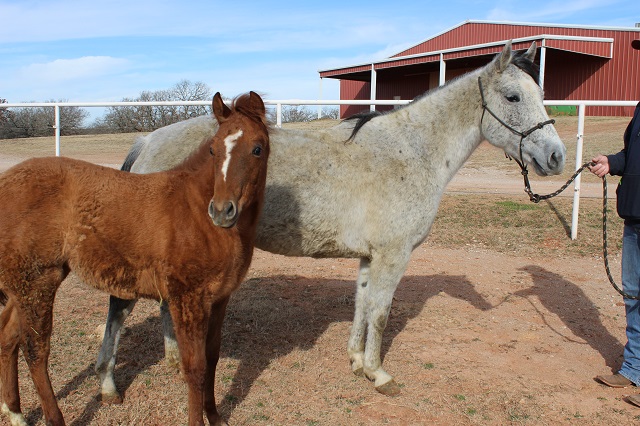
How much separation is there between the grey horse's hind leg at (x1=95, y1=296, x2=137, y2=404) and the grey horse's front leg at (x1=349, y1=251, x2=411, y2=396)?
1803 mm

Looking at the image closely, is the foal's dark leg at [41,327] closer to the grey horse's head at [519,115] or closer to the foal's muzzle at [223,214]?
the foal's muzzle at [223,214]

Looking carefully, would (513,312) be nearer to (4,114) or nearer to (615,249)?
(615,249)

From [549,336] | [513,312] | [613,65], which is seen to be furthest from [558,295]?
[613,65]

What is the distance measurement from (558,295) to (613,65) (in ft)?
66.8

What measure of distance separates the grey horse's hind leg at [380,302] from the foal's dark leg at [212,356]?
125 centimetres

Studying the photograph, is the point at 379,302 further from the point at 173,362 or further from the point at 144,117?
the point at 144,117

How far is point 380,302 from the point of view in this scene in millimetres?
4078

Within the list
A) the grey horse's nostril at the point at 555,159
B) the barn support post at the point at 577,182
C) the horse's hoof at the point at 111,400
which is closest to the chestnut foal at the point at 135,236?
the horse's hoof at the point at 111,400

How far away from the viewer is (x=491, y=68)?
167 inches

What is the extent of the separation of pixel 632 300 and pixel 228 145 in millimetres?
3418

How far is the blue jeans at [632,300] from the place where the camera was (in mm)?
4031

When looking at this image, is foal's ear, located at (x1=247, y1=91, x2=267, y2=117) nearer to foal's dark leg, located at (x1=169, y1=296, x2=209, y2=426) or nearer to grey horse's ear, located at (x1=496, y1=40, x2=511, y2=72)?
foal's dark leg, located at (x1=169, y1=296, x2=209, y2=426)

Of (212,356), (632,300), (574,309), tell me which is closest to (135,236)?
(212,356)

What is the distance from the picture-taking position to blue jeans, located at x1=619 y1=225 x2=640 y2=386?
13.2ft
